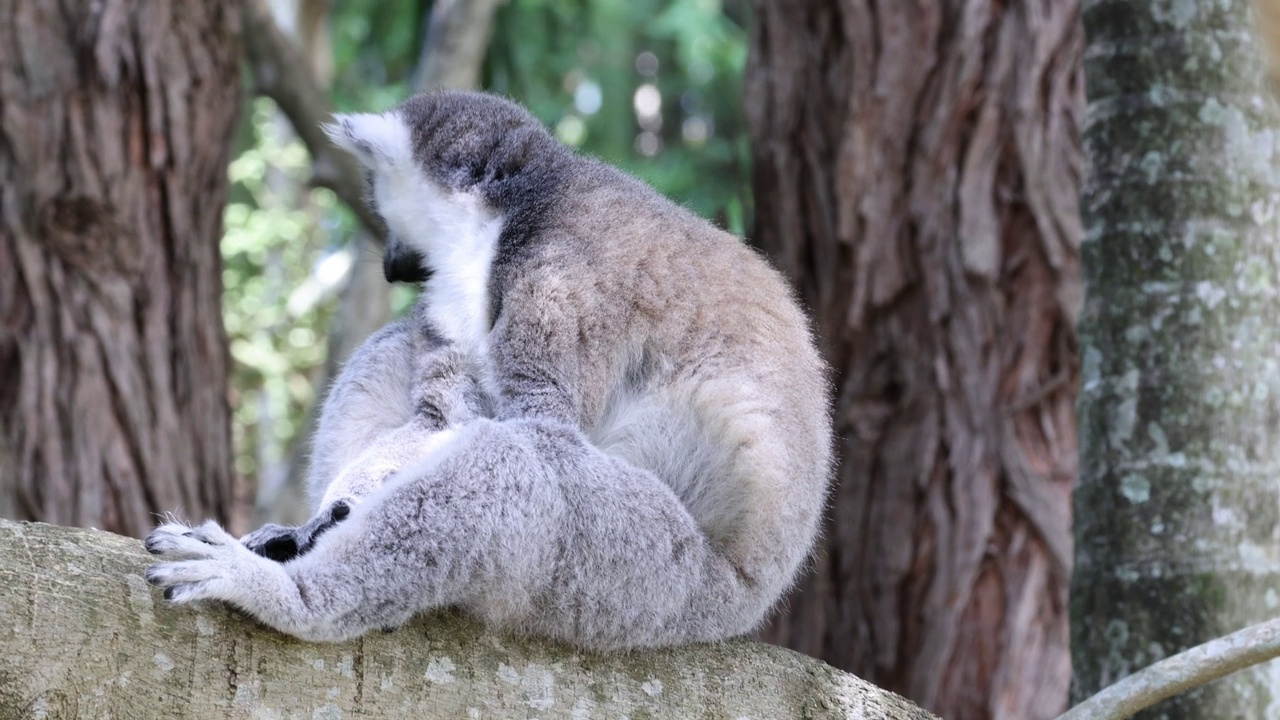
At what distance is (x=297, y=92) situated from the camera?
9.20 metres

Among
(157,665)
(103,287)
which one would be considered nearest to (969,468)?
(103,287)

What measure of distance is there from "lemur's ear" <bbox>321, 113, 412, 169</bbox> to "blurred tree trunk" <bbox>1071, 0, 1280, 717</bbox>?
246cm

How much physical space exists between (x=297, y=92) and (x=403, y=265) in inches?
190

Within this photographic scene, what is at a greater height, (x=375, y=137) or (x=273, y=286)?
(x=375, y=137)

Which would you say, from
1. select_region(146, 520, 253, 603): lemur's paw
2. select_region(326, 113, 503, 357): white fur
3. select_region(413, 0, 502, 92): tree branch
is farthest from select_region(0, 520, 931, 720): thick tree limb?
select_region(413, 0, 502, 92): tree branch

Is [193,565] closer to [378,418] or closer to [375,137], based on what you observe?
[378,418]

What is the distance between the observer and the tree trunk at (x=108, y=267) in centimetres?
675

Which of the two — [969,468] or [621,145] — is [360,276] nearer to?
[621,145]

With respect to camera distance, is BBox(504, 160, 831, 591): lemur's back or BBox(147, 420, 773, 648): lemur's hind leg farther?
BBox(504, 160, 831, 591): lemur's back

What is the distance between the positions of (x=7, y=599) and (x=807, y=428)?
2.38 metres

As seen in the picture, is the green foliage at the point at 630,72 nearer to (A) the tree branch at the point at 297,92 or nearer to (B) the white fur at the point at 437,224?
(A) the tree branch at the point at 297,92

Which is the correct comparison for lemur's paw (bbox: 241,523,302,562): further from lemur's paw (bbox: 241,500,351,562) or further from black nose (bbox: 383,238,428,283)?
black nose (bbox: 383,238,428,283)

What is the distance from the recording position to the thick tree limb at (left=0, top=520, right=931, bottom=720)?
10.6 ft

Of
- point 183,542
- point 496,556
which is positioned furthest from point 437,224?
point 183,542
